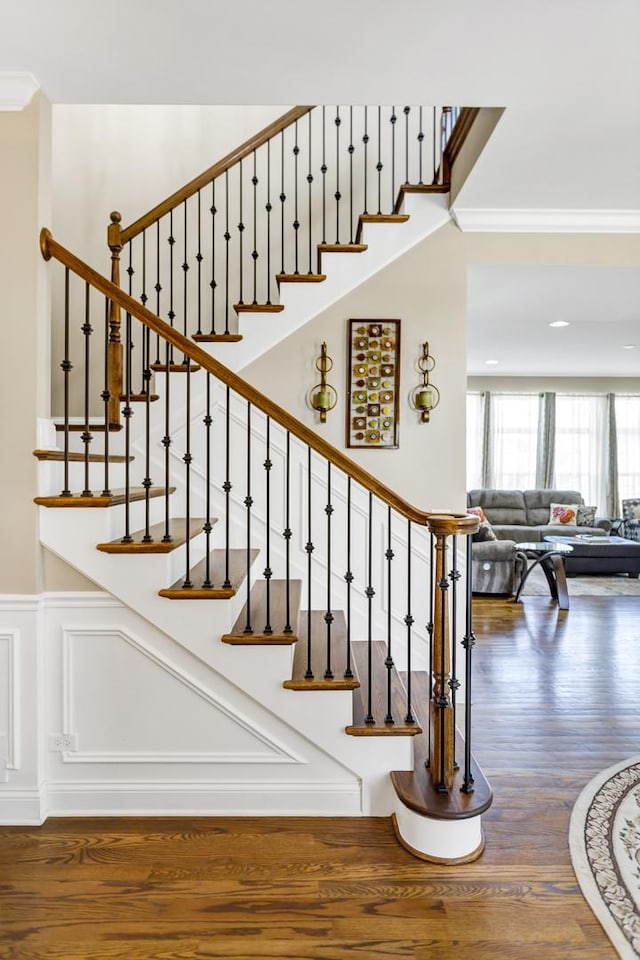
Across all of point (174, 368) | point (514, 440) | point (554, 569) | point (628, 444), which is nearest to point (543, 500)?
point (514, 440)

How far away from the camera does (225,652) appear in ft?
7.56

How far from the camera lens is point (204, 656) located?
2.30 metres

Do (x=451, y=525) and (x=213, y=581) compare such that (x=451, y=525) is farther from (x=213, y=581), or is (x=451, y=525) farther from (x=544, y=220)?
(x=544, y=220)

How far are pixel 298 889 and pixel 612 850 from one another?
114 centimetres

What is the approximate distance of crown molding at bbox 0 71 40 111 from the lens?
2217 millimetres

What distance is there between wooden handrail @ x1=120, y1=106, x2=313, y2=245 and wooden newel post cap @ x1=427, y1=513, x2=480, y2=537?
262 cm

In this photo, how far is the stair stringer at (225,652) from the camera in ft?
7.52

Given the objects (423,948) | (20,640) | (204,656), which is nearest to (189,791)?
(204,656)

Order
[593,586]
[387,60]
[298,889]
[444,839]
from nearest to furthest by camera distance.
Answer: [298,889] → [444,839] → [387,60] → [593,586]

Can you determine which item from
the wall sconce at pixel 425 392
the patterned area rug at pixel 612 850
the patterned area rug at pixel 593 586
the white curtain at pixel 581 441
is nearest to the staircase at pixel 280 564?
the patterned area rug at pixel 612 850

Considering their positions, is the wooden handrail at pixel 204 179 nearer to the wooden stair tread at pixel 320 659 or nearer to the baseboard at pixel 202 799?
the wooden stair tread at pixel 320 659

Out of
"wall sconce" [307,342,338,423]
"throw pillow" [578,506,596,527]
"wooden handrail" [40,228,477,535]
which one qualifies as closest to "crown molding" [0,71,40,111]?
"wooden handrail" [40,228,477,535]

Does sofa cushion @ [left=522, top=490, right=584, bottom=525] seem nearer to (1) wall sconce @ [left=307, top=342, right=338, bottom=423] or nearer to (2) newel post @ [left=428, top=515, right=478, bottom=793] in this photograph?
(1) wall sconce @ [left=307, top=342, right=338, bottom=423]

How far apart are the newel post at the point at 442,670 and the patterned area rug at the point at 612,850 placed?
524mm
